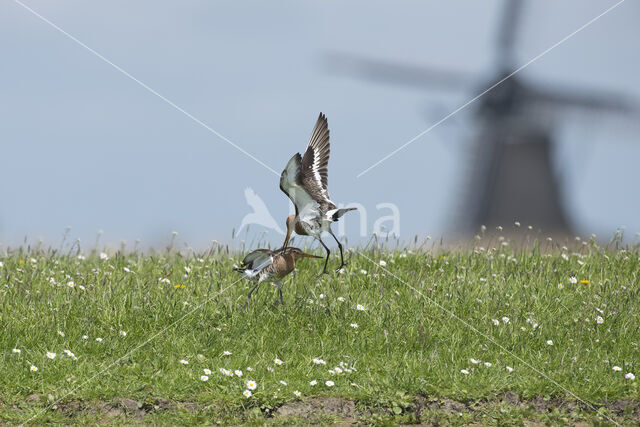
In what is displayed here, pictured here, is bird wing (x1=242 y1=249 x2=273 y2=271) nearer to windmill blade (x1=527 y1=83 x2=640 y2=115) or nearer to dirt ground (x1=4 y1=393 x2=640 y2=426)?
dirt ground (x1=4 y1=393 x2=640 y2=426)

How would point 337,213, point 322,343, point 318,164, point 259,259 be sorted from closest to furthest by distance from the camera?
point 337,213
point 318,164
point 259,259
point 322,343

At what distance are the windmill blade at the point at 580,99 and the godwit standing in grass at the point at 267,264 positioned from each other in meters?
19.3

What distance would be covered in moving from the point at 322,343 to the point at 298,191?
8.80 feet

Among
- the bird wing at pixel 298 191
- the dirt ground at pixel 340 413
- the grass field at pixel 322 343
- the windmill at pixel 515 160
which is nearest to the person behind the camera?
the bird wing at pixel 298 191

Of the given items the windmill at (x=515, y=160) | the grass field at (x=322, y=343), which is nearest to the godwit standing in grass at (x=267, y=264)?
the grass field at (x=322, y=343)

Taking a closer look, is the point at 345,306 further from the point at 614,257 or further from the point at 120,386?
the point at 614,257

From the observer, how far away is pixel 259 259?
596cm

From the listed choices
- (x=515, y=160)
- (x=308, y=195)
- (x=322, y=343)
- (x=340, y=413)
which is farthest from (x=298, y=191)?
(x=515, y=160)

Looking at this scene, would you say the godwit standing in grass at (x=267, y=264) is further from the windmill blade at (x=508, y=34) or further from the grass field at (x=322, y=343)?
the windmill blade at (x=508, y=34)

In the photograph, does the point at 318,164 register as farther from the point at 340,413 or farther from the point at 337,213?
the point at 340,413

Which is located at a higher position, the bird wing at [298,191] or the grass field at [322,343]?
the bird wing at [298,191]

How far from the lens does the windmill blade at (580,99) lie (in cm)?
2380

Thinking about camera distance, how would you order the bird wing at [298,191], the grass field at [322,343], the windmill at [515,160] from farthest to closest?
the windmill at [515,160] → the grass field at [322,343] → the bird wing at [298,191]

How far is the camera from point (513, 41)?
83.2ft
